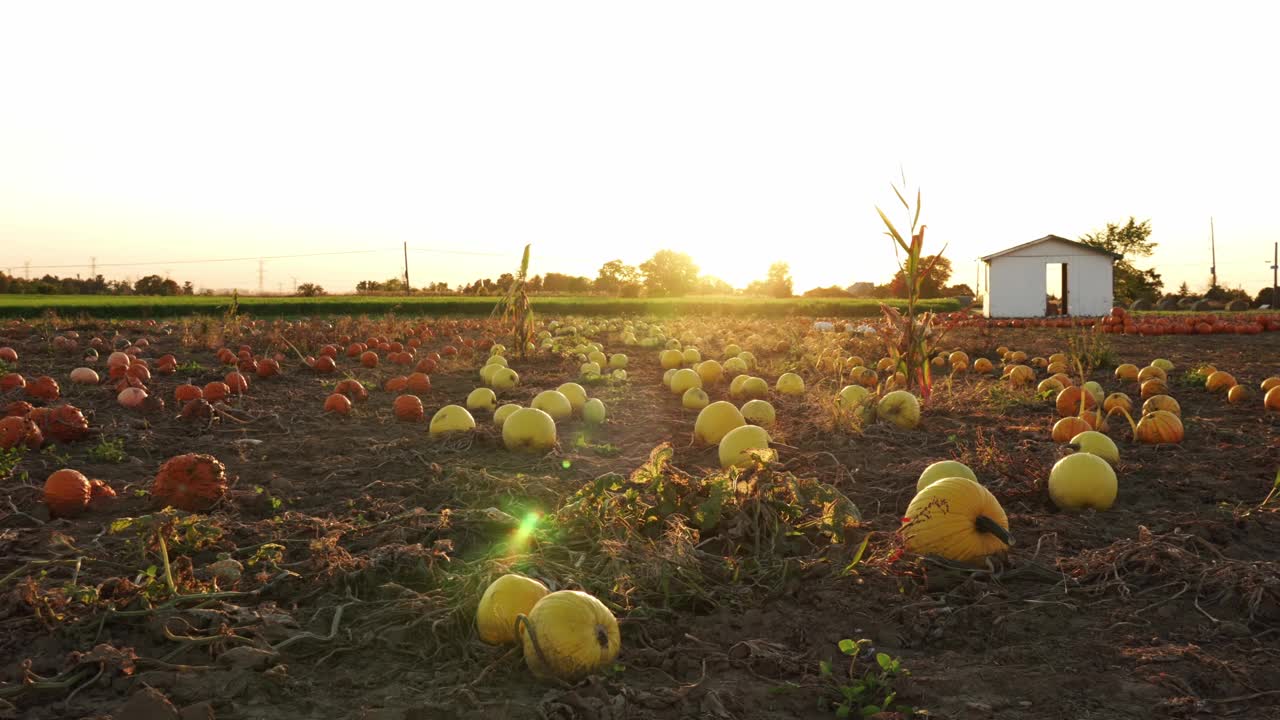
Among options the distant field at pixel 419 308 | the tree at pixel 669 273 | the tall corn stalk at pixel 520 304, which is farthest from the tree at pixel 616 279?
the tall corn stalk at pixel 520 304

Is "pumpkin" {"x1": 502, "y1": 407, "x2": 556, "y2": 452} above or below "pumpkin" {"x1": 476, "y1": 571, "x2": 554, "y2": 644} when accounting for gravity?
above

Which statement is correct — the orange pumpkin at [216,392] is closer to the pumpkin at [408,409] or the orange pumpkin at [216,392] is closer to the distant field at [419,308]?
the pumpkin at [408,409]

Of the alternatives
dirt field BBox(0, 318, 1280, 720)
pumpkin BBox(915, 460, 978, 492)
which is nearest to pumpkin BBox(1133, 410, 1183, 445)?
dirt field BBox(0, 318, 1280, 720)

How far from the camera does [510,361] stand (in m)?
12.6

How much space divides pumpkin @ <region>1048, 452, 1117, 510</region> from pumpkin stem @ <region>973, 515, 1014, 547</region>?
3.59 feet

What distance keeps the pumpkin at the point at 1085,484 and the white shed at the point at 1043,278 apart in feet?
107

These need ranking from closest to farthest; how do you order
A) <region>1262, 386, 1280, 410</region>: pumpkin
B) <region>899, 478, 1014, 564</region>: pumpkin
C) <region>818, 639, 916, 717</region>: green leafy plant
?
Result: <region>818, 639, 916, 717</region>: green leafy plant
<region>899, 478, 1014, 564</region>: pumpkin
<region>1262, 386, 1280, 410</region>: pumpkin

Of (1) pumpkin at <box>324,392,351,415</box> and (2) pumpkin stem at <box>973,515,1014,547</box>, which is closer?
(2) pumpkin stem at <box>973,515,1014,547</box>

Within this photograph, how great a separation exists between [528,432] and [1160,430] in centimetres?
482

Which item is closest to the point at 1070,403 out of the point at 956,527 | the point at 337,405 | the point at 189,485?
the point at 956,527

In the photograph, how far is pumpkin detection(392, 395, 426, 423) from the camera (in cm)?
764

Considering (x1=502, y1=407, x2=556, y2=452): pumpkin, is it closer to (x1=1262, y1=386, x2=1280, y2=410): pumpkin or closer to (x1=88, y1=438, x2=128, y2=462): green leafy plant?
(x1=88, y1=438, x2=128, y2=462): green leafy plant

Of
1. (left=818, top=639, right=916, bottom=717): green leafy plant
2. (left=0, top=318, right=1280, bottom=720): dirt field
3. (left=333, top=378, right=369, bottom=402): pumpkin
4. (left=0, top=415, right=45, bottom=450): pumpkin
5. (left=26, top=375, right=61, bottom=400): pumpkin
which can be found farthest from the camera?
(left=333, top=378, right=369, bottom=402): pumpkin

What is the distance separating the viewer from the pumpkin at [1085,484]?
4.46 metres
